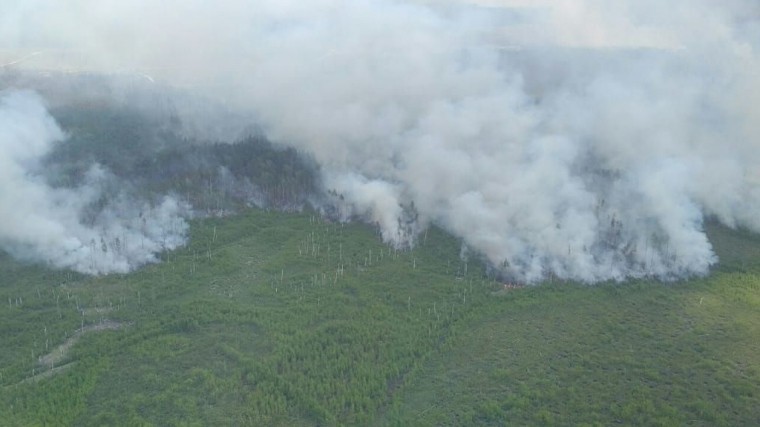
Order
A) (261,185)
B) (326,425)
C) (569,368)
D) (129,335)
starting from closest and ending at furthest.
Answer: (326,425), (569,368), (129,335), (261,185)

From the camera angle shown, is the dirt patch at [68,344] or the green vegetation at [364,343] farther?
the dirt patch at [68,344]

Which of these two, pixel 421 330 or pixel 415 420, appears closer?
pixel 415 420

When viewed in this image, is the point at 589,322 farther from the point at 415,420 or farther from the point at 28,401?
the point at 28,401

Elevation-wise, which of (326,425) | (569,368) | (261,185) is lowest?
(326,425)

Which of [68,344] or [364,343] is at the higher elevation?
[364,343]

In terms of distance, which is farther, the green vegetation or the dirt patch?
the dirt patch

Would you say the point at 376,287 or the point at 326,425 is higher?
the point at 376,287

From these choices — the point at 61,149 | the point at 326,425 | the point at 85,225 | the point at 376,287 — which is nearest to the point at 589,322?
the point at 376,287

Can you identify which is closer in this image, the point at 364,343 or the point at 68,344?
the point at 364,343
